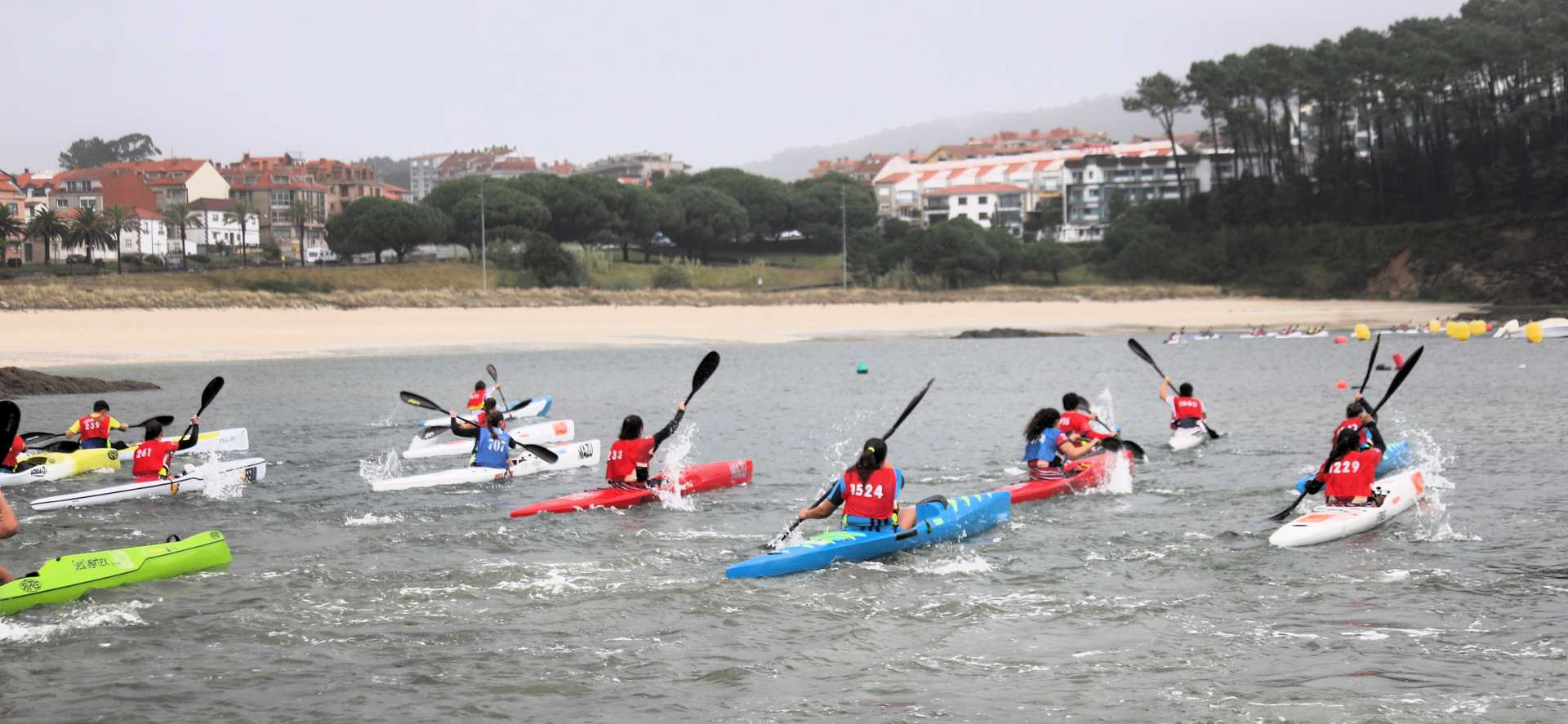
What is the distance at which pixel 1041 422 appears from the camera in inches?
715

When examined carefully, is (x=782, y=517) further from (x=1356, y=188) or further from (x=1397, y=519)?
(x=1356, y=188)

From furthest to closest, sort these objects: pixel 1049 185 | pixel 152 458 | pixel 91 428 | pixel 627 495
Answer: pixel 1049 185, pixel 91 428, pixel 152 458, pixel 627 495

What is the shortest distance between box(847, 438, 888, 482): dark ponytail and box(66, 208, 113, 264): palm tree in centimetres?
6824

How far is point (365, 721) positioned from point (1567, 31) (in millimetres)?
80619

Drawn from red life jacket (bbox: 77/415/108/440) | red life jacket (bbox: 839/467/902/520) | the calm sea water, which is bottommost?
the calm sea water

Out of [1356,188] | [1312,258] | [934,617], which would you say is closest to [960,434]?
[934,617]

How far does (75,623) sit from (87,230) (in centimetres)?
6990

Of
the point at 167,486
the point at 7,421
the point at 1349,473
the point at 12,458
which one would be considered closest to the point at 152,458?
the point at 167,486

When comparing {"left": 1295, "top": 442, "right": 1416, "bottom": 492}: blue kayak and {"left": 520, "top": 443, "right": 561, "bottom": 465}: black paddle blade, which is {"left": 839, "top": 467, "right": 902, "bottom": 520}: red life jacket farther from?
{"left": 1295, "top": 442, "right": 1416, "bottom": 492}: blue kayak

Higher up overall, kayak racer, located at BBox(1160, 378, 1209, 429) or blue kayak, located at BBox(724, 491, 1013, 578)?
kayak racer, located at BBox(1160, 378, 1209, 429)

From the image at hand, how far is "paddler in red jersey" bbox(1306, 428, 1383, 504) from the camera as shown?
14852 millimetres

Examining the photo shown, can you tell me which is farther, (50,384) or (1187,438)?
(50,384)

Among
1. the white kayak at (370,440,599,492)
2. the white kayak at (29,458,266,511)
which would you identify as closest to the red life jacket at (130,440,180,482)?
the white kayak at (29,458,266,511)

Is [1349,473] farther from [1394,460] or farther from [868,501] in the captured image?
[1394,460]
